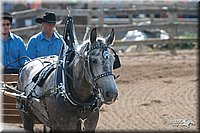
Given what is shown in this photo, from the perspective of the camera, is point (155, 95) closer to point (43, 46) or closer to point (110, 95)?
point (43, 46)

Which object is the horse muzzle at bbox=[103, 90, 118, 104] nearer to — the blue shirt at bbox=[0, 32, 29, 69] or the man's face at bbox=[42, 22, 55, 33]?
the man's face at bbox=[42, 22, 55, 33]

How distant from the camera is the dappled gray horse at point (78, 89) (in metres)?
4.48

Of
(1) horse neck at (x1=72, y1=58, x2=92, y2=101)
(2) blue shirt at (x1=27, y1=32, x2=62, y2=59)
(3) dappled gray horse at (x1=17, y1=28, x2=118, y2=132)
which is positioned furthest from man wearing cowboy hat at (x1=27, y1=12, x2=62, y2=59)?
(1) horse neck at (x1=72, y1=58, x2=92, y2=101)

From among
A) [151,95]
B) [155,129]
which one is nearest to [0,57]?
[155,129]

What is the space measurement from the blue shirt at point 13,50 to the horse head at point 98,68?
75.9 inches

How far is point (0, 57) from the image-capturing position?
648 centimetres

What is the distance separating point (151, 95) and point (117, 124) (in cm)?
258

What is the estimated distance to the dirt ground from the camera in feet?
25.1

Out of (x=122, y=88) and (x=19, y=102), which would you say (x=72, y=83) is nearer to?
(x=19, y=102)

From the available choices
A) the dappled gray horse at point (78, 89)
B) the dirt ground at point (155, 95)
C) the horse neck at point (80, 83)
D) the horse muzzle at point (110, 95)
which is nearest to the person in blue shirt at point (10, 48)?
the dappled gray horse at point (78, 89)

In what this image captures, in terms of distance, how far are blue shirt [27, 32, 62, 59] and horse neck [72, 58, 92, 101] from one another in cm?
141

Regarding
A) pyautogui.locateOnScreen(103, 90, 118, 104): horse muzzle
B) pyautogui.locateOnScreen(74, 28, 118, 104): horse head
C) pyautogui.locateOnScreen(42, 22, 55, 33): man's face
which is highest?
pyautogui.locateOnScreen(42, 22, 55, 33): man's face

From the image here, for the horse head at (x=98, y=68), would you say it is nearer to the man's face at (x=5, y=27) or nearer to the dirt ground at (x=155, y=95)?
the man's face at (x=5, y=27)

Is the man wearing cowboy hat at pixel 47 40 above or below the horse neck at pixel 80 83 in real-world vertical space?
above
